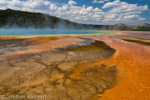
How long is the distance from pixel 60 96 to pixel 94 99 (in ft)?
3.91

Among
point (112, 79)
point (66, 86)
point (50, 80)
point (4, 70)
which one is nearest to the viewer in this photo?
point (66, 86)

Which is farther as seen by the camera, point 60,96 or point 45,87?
point 45,87

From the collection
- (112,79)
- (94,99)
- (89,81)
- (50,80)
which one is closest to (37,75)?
(50,80)

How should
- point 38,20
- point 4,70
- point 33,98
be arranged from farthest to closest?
point 38,20 → point 4,70 → point 33,98

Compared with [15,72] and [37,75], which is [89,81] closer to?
[37,75]

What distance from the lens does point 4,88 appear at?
3625mm

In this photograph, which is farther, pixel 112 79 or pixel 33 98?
pixel 112 79

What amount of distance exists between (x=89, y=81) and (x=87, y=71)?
997 millimetres

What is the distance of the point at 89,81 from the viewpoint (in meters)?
4.30

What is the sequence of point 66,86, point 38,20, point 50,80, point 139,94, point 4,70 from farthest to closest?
point 38,20 < point 4,70 < point 50,80 < point 66,86 < point 139,94

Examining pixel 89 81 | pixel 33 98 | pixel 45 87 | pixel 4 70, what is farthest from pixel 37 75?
pixel 89 81

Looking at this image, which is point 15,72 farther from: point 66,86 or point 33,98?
point 66,86

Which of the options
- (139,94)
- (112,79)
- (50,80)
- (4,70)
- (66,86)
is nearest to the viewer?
(139,94)

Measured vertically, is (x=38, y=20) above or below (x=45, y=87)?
above
